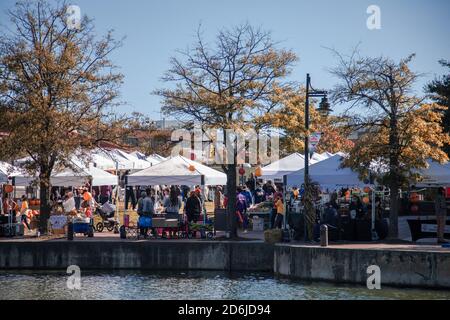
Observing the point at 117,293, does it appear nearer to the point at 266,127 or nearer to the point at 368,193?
the point at 266,127

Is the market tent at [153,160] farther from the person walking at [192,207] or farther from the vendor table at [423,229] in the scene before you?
the vendor table at [423,229]

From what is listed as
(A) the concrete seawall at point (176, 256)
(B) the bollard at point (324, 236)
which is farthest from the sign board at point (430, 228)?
(B) the bollard at point (324, 236)

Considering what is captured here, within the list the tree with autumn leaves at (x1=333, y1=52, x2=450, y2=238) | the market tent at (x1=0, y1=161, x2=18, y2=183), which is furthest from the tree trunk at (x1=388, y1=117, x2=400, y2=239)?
the market tent at (x1=0, y1=161, x2=18, y2=183)

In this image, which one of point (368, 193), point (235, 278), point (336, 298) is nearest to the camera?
point (336, 298)

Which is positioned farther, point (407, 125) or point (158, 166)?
point (158, 166)

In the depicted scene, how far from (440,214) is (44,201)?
15435 mm

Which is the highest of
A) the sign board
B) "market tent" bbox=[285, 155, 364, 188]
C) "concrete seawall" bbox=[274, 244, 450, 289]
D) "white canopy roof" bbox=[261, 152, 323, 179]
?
"white canopy roof" bbox=[261, 152, 323, 179]

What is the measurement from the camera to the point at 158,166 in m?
36.9

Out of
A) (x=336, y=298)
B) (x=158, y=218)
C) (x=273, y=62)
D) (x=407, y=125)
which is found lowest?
(x=336, y=298)

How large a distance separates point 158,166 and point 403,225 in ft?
31.3

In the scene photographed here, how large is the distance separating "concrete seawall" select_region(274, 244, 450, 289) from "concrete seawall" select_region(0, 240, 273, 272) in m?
1.83

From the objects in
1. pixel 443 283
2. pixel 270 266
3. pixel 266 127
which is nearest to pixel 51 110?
pixel 266 127

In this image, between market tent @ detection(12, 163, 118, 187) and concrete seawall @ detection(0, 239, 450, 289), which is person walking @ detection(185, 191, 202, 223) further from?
market tent @ detection(12, 163, 118, 187)

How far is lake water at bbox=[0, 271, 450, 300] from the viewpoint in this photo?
2811 centimetres
